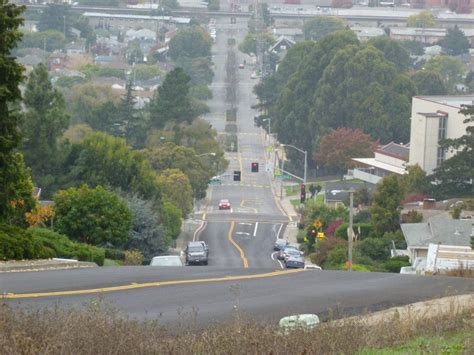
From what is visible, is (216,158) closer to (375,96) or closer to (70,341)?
(375,96)

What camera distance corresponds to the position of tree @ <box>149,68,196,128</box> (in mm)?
90938

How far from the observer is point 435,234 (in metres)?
49.9

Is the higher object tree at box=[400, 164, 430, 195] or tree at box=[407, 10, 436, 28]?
tree at box=[400, 164, 430, 195]

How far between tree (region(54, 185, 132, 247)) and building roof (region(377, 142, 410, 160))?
47.0 m

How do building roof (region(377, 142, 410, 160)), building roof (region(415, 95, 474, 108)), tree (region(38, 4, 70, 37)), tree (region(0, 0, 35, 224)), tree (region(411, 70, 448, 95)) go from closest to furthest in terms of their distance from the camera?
tree (region(0, 0, 35, 224)), building roof (region(415, 95, 474, 108)), building roof (region(377, 142, 410, 160)), tree (region(411, 70, 448, 95)), tree (region(38, 4, 70, 37))

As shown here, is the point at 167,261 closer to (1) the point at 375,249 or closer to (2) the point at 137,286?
(2) the point at 137,286

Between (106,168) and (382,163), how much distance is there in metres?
35.7

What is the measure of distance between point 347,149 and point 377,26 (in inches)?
4129

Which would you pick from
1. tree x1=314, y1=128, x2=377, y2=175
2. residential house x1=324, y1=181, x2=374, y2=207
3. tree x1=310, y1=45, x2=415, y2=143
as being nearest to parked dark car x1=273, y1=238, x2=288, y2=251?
residential house x1=324, y1=181, x2=374, y2=207

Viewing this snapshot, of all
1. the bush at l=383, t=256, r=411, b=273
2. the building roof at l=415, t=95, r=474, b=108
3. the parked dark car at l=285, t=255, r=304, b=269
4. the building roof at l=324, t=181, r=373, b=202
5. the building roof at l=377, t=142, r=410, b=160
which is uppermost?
the bush at l=383, t=256, r=411, b=273

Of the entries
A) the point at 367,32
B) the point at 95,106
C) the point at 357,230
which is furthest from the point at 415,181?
the point at 367,32

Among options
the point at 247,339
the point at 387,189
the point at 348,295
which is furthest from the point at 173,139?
the point at 247,339

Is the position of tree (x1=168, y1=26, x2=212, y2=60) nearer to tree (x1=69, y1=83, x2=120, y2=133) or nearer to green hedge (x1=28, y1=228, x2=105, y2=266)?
tree (x1=69, y1=83, x2=120, y2=133)

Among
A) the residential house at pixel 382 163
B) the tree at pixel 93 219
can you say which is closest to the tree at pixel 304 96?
the residential house at pixel 382 163
